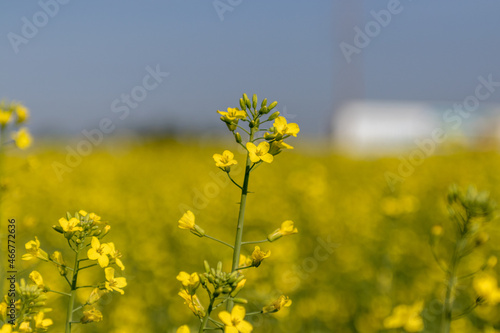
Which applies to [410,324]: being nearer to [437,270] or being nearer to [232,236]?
[437,270]

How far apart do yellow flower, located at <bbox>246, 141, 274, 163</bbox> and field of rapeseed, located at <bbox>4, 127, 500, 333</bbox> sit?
1.06 metres

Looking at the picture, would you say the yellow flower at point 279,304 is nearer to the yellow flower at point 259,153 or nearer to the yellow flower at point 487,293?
the yellow flower at point 259,153

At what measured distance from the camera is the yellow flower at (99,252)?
135 centimetres

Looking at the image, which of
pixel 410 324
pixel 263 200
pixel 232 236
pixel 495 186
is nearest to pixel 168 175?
pixel 263 200

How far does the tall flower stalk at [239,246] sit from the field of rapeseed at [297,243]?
2.98ft

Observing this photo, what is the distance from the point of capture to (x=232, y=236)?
20.6ft

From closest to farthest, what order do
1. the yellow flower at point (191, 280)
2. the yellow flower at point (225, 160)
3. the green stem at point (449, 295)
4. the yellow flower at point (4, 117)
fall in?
the yellow flower at point (191, 280), the yellow flower at point (225, 160), the green stem at point (449, 295), the yellow flower at point (4, 117)

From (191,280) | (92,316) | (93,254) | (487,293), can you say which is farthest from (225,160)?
(487,293)

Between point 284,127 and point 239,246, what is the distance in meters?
0.38

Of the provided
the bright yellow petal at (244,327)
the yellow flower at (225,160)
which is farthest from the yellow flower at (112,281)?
the yellow flower at (225,160)

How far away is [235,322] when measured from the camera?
1.29 metres

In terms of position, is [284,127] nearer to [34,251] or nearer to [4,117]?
[34,251]

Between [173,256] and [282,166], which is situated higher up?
[282,166]

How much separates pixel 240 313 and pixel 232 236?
500 cm
